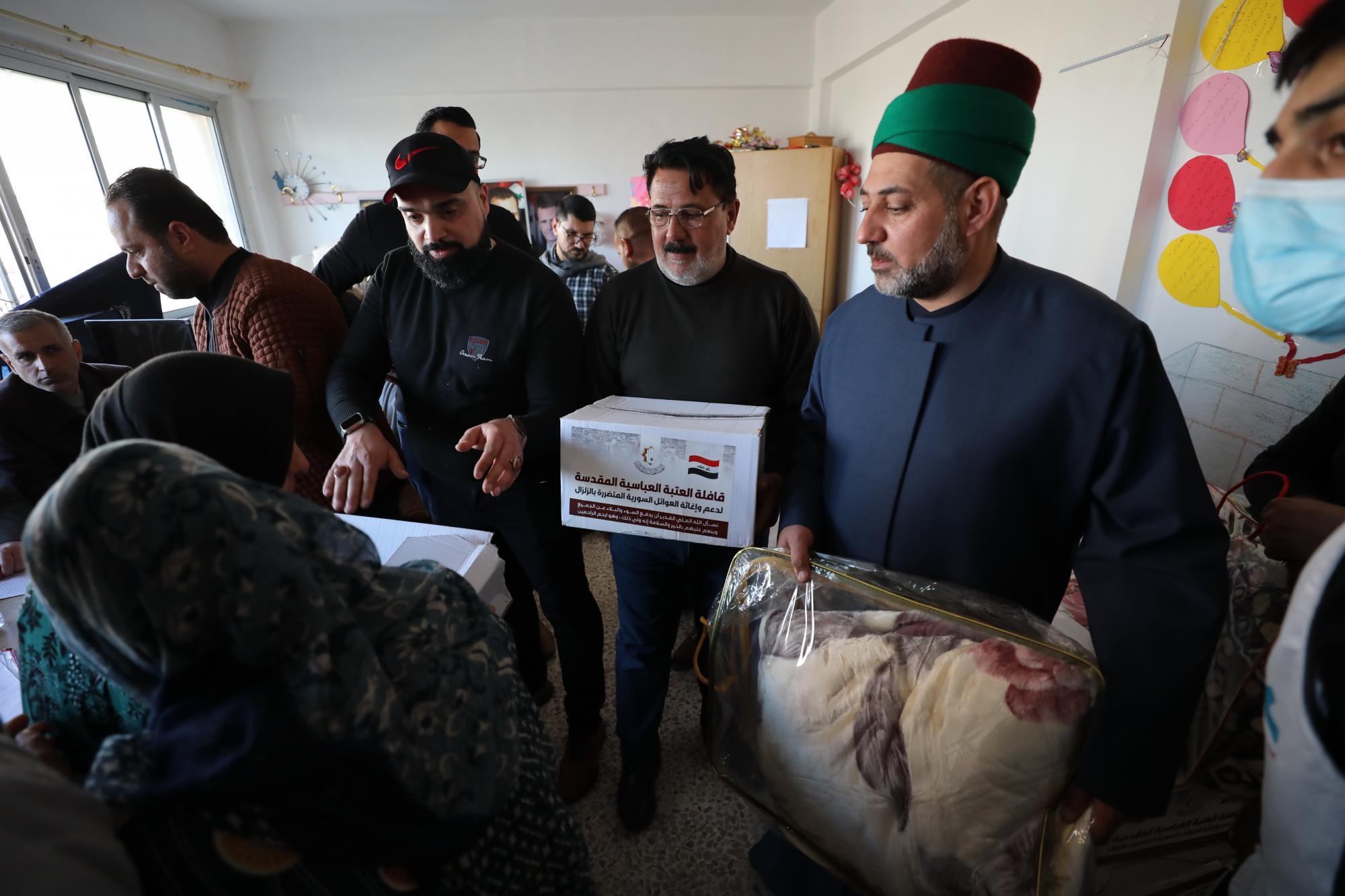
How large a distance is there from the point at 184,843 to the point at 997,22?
3.43 m

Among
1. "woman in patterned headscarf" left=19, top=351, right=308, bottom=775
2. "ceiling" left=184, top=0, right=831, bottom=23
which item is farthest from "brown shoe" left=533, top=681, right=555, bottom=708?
"ceiling" left=184, top=0, right=831, bottom=23

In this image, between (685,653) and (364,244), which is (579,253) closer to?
(364,244)

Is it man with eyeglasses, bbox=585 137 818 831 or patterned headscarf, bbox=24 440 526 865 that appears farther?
man with eyeglasses, bbox=585 137 818 831

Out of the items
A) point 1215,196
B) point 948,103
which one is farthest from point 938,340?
point 1215,196

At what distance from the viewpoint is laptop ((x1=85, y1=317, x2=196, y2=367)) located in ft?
8.67

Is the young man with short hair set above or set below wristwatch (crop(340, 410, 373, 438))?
above

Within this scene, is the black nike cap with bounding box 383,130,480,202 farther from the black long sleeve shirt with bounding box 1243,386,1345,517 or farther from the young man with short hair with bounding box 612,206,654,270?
the black long sleeve shirt with bounding box 1243,386,1345,517

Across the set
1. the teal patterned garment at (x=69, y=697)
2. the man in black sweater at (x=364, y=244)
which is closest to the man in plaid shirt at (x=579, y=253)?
the man in black sweater at (x=364, y=244)

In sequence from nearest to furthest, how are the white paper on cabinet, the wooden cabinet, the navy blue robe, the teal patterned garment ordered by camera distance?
1. the teal patterned garment
2. the navy blue robe
3. the wooden cabinet
4. the white paper on cabinet

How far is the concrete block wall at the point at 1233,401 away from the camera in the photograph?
1.38 m

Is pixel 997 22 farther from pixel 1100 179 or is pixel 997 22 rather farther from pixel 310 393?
pixel 310 393

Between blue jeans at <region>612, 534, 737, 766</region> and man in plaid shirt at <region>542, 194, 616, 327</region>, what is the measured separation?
1900 millimetres

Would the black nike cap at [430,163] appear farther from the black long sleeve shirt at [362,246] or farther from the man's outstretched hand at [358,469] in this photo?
the black long sleeve shirt at [362,246]

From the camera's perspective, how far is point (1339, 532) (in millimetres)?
499
